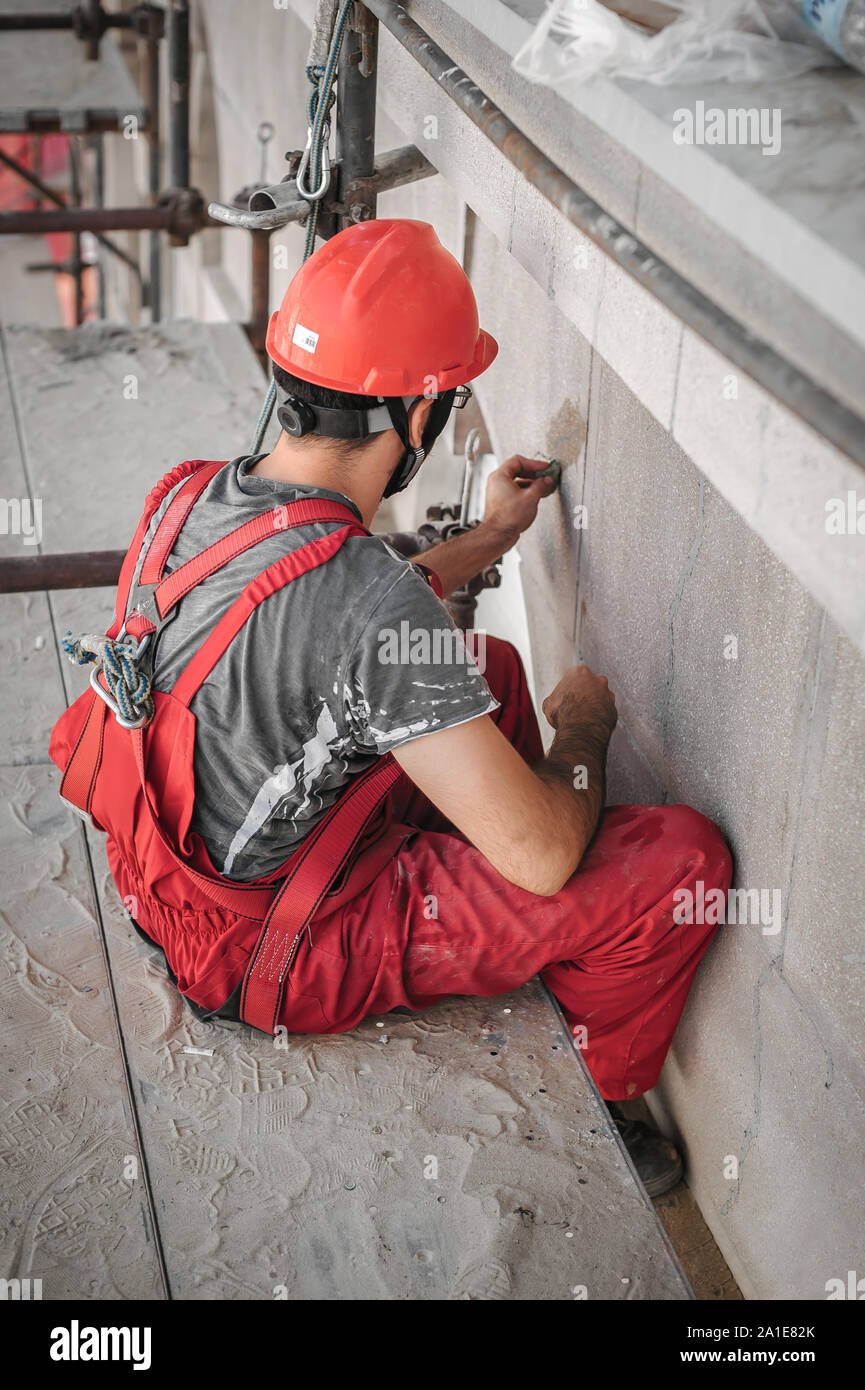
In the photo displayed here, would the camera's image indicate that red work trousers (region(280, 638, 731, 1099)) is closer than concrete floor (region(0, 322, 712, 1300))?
No

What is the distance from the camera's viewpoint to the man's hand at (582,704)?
9.41 feet

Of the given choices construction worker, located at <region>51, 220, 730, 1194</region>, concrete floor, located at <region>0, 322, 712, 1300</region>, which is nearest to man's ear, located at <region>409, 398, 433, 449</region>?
construction worker, located at <region>51, 220, 730, 1194</region>

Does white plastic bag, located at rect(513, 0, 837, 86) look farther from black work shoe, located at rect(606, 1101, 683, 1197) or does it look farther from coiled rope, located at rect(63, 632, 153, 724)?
black work shoe, located at rect(606, 1101, 683, 1197)

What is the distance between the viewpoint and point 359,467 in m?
2.46

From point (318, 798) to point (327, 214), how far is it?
61.9 inches

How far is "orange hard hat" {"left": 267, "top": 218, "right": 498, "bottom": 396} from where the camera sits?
2365 millimetres

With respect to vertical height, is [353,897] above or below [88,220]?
below

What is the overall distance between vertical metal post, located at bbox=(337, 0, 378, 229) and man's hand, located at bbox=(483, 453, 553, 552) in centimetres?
81

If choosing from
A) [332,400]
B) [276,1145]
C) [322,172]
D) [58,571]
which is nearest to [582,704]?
[332,400]

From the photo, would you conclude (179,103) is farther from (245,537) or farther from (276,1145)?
(276,1145)

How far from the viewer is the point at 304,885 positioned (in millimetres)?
2523

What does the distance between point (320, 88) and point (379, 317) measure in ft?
2.65

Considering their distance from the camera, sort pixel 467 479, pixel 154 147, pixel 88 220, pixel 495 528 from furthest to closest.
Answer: pixel 154 147
pixel 88 220
pixel 467 479
pixel 495 528

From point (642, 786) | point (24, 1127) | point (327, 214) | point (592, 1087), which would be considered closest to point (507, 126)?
point (327, 214)
